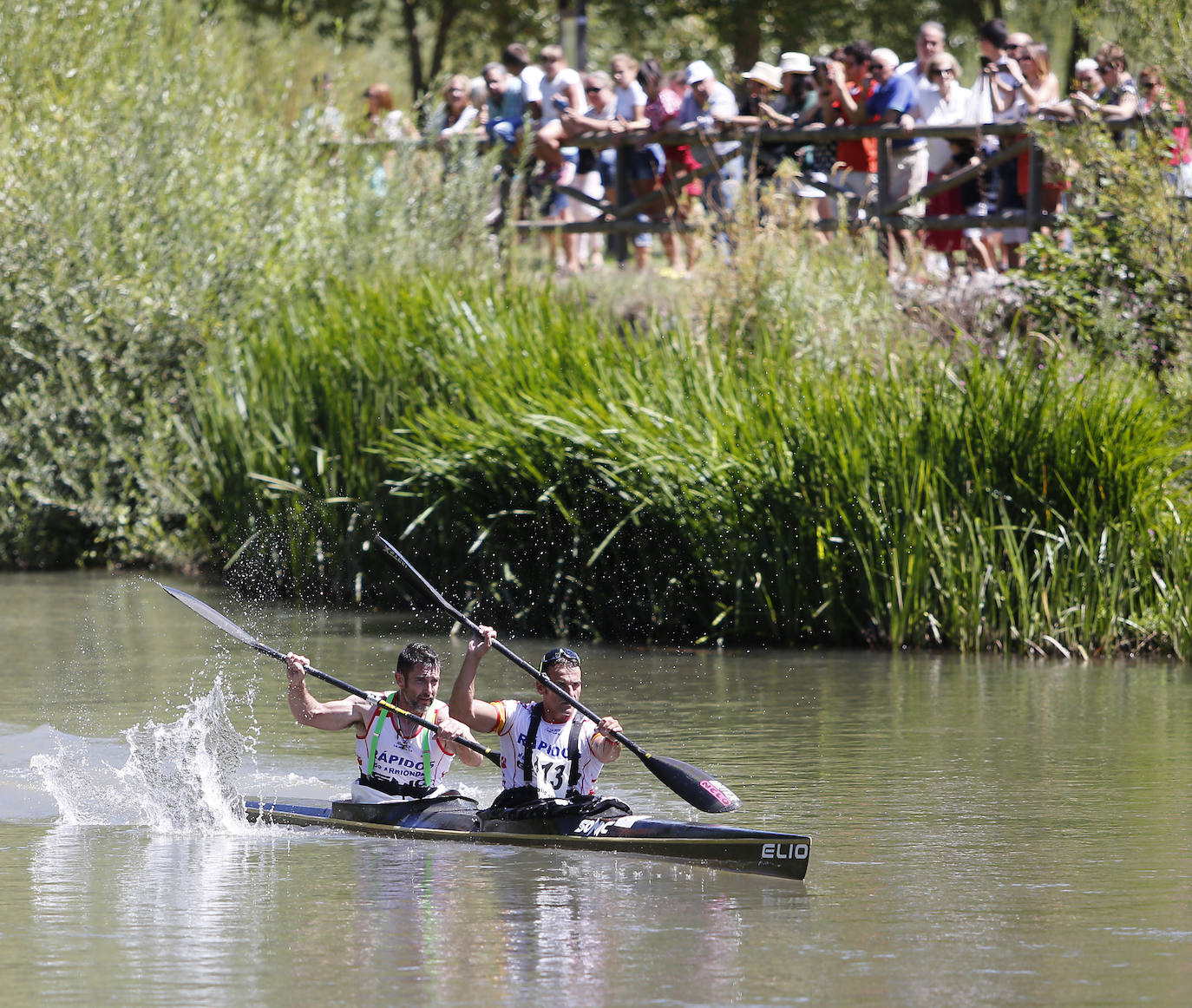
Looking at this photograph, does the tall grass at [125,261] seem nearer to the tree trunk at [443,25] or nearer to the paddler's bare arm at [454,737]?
the paddler's bare arm at [454,737]

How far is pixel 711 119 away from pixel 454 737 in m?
11.2

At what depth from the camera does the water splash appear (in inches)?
383

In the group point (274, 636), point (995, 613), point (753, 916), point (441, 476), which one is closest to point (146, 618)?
point (274, 636)

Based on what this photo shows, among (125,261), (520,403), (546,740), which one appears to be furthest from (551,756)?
(125,261)

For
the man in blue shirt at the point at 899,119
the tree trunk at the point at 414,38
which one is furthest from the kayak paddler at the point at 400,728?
the tree trunk at the point at 414,38

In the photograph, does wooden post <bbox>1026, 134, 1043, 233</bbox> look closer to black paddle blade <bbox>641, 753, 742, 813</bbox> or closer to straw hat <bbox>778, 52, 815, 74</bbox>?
straw hat <bbox>778, 52, 815, 74</bbox>

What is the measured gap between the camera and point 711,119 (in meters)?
19.4

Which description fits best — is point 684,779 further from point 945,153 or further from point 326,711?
point 945,153

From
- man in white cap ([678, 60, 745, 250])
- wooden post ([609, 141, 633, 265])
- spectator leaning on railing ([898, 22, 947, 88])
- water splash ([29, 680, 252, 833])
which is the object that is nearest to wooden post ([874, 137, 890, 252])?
spectator leaning on railing ([898, 22, 947, 88])

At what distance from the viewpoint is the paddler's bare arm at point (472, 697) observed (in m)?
9.15

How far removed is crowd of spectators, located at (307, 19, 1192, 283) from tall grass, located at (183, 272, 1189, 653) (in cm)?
225

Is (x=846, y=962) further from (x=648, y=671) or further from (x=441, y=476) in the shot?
(x=441, y=476)

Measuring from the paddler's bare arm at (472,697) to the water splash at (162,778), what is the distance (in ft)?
3.93

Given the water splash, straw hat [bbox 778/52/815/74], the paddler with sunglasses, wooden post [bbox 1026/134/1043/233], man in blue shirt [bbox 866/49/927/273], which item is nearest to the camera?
the paddler with sunglasses
